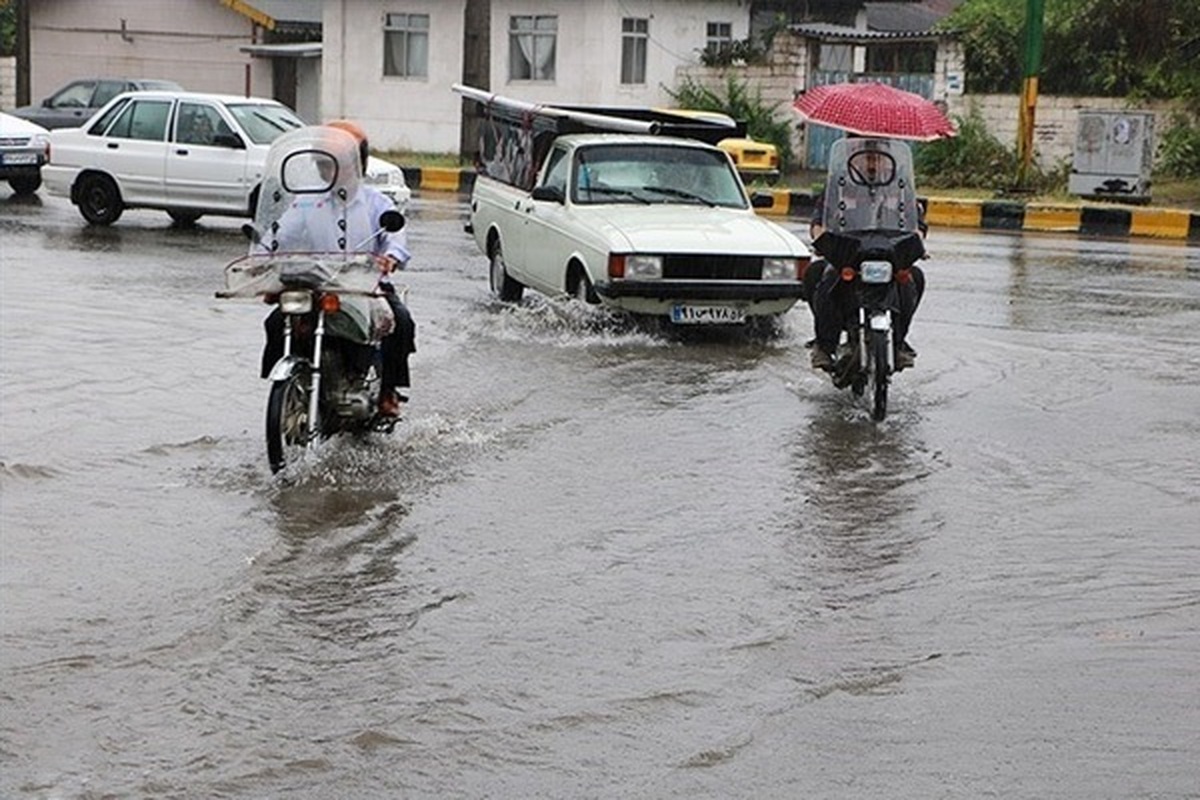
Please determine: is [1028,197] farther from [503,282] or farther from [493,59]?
[503,282]

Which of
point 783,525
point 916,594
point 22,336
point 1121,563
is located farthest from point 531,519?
point 22,336

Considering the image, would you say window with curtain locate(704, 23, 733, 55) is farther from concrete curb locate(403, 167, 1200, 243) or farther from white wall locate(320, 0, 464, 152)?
concrete curb locate(403, 167, 1200, 243)

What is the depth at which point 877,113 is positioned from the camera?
11.5 meters

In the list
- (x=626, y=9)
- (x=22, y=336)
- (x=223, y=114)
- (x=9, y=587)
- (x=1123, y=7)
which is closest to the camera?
(x=9, y=587)

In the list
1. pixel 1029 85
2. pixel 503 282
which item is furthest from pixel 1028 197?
pixel 503 282

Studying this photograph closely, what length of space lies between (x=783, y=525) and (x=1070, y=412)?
3587 millimetres

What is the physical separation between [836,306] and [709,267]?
2.38 meters

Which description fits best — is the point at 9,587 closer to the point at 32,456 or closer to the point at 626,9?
the point at 32,456

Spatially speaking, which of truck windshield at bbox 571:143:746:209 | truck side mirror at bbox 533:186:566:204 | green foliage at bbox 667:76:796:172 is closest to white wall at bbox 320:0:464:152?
green foliage at bbox 667:76:796:172

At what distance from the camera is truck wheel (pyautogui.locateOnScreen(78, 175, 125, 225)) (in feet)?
71.6

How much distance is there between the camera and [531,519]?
8539mm

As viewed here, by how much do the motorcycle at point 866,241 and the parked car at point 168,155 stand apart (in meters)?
10.7

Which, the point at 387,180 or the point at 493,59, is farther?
the point at 493,59

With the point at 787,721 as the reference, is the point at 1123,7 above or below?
above
